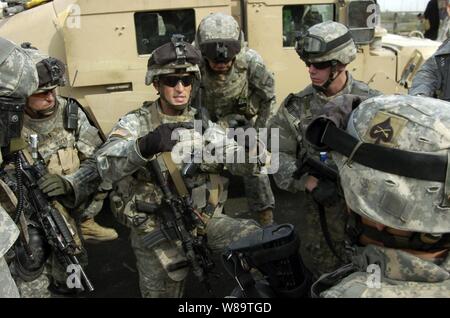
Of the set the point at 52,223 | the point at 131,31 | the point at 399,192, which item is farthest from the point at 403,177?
the point at 131,31

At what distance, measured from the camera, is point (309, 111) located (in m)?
3.51

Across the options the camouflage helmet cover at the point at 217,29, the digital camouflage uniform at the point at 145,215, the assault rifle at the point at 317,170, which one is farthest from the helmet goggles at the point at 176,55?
the camouflage helmet cover at the point at 217,29

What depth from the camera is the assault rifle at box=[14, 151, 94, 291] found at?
3.11 m

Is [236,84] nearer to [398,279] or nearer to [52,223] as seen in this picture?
[52,223]

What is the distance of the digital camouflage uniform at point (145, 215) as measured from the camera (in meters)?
3.03

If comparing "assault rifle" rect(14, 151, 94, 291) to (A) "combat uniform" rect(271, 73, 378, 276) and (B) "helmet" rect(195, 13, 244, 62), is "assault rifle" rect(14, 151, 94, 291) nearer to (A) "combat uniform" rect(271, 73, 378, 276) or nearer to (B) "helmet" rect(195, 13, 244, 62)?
(A) "combat uniform" rect(271, 73, 378, 276)

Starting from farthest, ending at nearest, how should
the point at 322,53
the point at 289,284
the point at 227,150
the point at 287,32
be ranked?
1. the point at 287,32
2. the point at 322,53
3. the point at 227,150
4. the point at 289,284

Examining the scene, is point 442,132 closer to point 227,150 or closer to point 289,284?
point 289,284

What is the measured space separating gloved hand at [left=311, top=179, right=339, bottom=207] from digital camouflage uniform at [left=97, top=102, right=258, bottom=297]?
58 centimetres

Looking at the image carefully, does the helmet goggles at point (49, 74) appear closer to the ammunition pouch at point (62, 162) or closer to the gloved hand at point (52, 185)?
the ammunition pouch at point (62, 162)

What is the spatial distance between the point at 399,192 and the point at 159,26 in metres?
3.86

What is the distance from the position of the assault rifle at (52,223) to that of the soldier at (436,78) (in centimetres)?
282

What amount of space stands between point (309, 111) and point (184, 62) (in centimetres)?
98

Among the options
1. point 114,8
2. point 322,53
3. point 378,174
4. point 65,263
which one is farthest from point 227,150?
point 114,8
